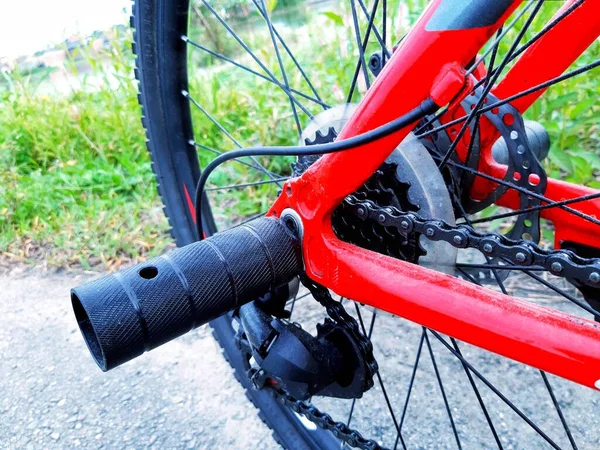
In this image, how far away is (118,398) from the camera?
5.64 feet

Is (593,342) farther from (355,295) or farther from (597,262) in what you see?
(355,295)

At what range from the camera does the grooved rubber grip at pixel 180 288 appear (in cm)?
96

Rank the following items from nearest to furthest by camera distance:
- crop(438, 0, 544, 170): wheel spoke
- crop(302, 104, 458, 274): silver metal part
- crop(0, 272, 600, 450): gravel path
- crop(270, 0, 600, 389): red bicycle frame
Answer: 1. crop(270, 0, 600, 389): red bicycle frame
2. crop(438, 0, 544, 170): wheel spoke
3. crop(302, 104, 458, 274): silver metal part
4. crop(0, 272, 600, 450): gravel path

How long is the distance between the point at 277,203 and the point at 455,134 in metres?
0.38

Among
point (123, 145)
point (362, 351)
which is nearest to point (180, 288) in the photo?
point (362, 351)

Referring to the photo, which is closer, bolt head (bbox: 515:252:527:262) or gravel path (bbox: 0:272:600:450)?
bolt head (bbox: 515:252:527:262)

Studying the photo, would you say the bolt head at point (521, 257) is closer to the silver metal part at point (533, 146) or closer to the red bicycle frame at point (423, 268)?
the red bicycle frame at point (423, 268)

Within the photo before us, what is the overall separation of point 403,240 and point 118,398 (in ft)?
3.43

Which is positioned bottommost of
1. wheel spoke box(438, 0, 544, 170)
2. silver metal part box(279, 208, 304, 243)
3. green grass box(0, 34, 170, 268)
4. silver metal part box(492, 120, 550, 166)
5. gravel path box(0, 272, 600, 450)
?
gravel path box(0, 272, 600, 450)

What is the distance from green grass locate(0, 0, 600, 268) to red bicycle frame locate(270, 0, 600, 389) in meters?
0.91

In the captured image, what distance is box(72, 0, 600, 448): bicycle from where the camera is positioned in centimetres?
83

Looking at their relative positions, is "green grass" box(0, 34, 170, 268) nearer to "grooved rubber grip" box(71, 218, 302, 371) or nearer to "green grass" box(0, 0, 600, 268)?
"green grass" box(0, 0, 600, 268)

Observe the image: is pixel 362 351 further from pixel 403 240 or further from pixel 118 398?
pixel 118 398

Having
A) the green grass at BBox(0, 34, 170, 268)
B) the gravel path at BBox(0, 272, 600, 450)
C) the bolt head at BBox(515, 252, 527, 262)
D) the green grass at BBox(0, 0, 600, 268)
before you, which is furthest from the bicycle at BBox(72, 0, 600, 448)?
the green grass at BBox(0, 34, 170, 268)
